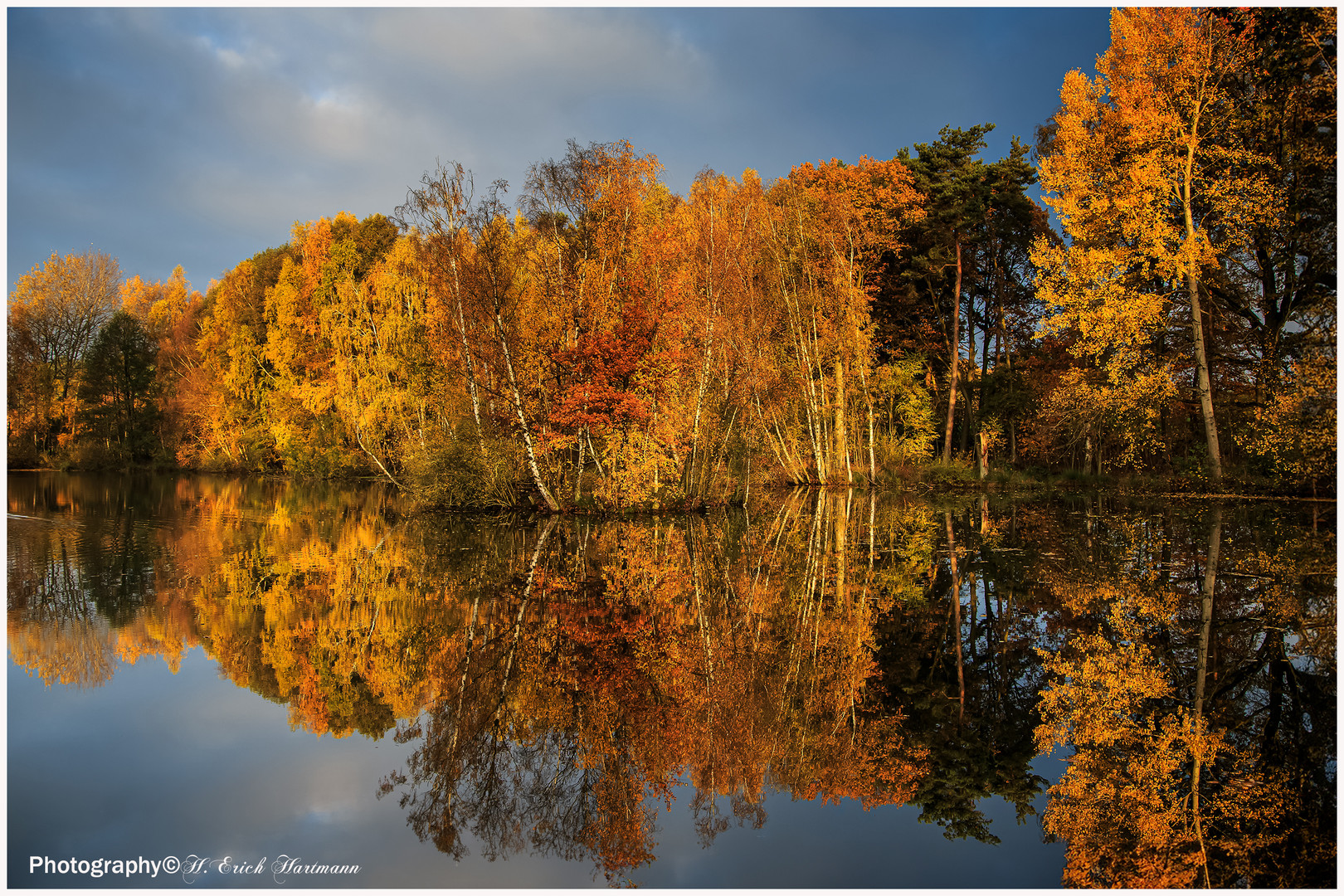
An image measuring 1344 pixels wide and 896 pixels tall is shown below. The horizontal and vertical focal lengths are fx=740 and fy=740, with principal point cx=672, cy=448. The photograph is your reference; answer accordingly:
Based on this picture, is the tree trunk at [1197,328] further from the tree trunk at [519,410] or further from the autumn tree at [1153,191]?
the tree trunk at [519,410]

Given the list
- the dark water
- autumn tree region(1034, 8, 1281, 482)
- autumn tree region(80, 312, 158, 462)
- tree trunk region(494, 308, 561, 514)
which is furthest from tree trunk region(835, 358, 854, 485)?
autumn tree region(80, 312, 158, 462)

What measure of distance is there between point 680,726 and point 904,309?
31.0 metres

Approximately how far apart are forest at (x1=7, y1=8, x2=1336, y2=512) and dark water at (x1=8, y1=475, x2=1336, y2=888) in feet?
26.3

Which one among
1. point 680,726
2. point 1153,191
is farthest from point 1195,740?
point 1153,191

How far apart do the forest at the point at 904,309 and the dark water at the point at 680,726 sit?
8.02 m

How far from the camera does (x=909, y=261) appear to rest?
3194 centimetres

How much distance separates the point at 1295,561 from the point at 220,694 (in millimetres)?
12900

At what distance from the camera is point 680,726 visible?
4.97m

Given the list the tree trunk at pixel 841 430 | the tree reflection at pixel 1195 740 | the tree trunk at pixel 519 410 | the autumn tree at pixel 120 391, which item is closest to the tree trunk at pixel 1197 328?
the tree trunk at pixel 841 430

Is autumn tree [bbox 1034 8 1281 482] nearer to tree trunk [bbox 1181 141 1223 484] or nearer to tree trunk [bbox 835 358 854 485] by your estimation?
tree trunk [bbox 1181 141 1223 484]

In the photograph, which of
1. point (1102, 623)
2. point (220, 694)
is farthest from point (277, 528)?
point (1102, 623)

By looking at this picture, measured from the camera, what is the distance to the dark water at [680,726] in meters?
3.75

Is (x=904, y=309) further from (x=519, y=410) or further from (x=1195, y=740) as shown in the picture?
Result: (x=1195, y=740)

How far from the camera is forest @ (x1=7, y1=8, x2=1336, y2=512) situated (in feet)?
56.4
